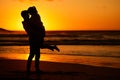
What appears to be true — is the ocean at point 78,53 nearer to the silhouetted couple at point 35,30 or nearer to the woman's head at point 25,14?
Result: the silhouetted couple at point 35,30

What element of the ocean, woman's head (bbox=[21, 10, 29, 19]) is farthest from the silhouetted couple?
the ocean

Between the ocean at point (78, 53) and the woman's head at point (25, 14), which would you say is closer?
the woman's head at point (25, 14)

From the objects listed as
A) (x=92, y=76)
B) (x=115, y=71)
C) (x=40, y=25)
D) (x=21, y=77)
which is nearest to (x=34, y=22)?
(x=40, y=25)

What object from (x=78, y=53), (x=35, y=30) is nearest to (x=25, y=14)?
(x=35, y=30)

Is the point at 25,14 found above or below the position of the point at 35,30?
above

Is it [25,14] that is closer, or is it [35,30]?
[35,30]

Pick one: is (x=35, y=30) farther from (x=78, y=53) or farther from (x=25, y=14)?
(x=78, y=53)

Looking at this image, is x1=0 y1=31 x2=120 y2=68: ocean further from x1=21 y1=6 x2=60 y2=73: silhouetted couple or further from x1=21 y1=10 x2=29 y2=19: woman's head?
x1=21 y1=10 x2=29 y2=19: woman's head

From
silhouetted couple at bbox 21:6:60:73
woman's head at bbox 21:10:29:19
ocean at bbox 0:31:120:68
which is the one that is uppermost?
woman's head at bbox 21:10:29:19

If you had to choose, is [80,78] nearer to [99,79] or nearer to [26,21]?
[99,79]

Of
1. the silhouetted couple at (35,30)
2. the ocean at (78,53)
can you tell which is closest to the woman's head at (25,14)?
the silhouetted couple at (35,30)

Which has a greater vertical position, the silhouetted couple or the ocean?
the silhouetted couple

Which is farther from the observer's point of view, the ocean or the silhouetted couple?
the ocean

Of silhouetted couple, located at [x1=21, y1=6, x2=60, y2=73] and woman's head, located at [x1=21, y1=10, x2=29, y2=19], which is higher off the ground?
woman's head, located at [x1=21, y1=10, x2=29, y2=19]
